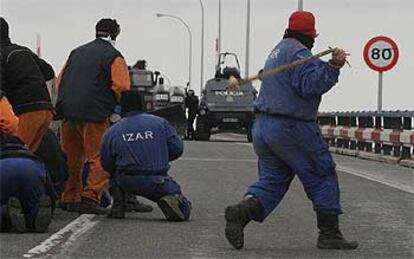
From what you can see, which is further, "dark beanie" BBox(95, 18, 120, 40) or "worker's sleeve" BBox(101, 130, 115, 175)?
"dark beanie" BBox(95, 18, 120, 40)

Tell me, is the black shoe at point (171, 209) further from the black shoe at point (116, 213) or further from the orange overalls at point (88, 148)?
the orange overalls at point (88, 148)

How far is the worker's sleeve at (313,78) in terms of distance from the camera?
25.7 ft

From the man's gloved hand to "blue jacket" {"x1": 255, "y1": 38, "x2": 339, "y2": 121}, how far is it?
0.12ft

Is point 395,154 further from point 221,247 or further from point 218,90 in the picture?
point 218,90

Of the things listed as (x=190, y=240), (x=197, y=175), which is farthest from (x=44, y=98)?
(x=197, y=175)

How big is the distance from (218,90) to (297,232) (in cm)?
2893

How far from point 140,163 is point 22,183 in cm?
154

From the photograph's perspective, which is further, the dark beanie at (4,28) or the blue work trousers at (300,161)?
the dark beanie at (4,28)

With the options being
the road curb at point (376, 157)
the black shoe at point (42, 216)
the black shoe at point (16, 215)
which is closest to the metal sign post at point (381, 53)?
the road curb at point (376, 157)

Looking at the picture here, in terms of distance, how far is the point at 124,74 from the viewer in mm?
10461

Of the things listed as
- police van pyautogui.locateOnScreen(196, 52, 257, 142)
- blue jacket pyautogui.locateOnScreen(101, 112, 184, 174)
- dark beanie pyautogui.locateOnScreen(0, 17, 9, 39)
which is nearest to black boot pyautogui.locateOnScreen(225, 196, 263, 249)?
blue jacket pyautogui.locateOnScreen(101, 112, 184, 174)

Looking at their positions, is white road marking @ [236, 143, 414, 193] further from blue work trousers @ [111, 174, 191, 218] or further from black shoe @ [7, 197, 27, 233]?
black shoe @ [7, 197, 27, 233]

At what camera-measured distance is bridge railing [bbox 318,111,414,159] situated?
66.4 feet

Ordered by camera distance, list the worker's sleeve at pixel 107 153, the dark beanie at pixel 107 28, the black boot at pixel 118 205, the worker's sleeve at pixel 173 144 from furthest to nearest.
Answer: the dark beanie at pixel 107 28 < the worker's sleeve at pixel 173 144 < the black boot at pixel 118 205 < the worker's sleeve at pixel 107 153
